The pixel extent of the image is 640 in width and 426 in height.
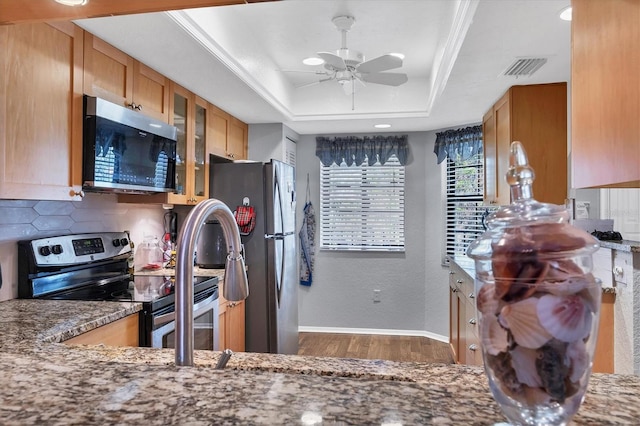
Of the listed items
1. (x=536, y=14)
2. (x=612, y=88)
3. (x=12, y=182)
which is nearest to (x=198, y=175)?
(x=12, y=182)

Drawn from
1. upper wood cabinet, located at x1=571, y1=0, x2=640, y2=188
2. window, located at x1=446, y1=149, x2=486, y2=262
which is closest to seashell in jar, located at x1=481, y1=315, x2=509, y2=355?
upper wood cabinet, located at x1=571, y1=0, x2=640, y2=188

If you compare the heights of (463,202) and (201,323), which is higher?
(463,202)

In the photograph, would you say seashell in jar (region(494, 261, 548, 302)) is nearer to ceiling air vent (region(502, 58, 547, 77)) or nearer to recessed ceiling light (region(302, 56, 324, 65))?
ceiling air vent (region(502, 58, 547, 77))

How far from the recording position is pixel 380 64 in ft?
8.71

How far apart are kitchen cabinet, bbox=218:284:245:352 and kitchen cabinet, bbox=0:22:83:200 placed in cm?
135

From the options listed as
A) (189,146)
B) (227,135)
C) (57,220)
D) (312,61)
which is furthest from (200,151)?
(57,220)

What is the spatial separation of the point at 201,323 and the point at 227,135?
180 cm

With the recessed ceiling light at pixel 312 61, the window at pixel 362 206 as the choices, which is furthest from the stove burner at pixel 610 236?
the window at pixel 362 206

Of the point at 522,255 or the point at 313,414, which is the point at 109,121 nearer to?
the point at 313,414

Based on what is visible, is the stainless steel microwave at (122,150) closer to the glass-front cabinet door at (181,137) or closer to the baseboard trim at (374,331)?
the glass-front cabinet door at (181,137)

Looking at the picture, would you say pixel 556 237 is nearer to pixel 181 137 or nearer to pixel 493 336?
pixel 493 336

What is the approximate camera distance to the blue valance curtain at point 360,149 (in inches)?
182

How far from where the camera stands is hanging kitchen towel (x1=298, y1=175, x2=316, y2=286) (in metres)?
4.79

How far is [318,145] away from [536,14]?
303 cm
